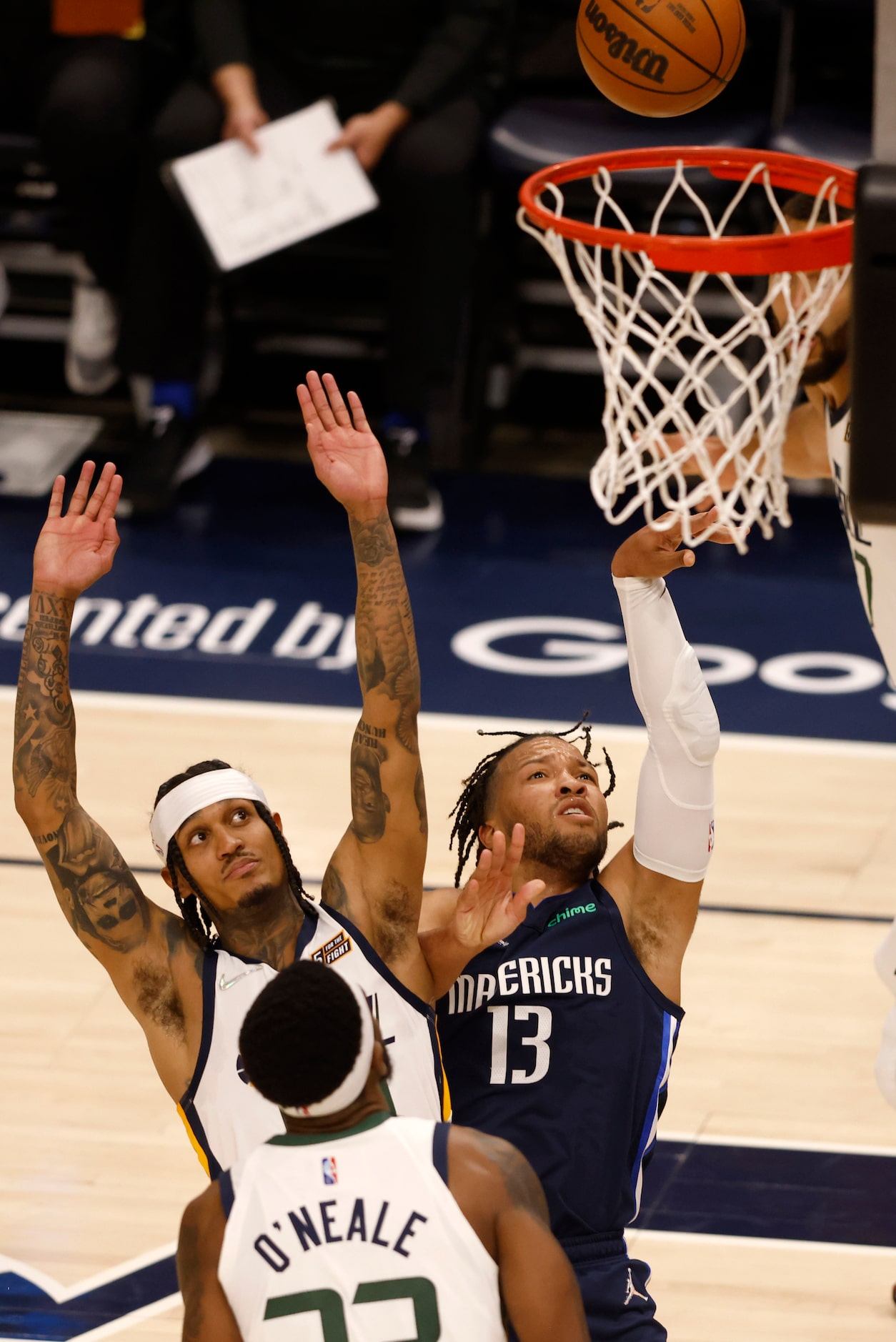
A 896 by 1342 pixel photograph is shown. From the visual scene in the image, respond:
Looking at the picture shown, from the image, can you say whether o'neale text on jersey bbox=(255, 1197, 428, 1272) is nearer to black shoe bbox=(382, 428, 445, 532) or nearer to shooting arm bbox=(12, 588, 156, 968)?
shooting arm bbox=(12, 588, 156, 968)

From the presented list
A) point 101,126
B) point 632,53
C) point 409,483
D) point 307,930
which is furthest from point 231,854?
point 101,126

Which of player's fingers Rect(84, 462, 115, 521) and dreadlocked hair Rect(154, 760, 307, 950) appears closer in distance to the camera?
dreadlocked hair Rect(154, 760, 307, 950)

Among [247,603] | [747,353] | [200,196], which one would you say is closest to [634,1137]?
[247,603]

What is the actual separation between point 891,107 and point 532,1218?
163 centimetres

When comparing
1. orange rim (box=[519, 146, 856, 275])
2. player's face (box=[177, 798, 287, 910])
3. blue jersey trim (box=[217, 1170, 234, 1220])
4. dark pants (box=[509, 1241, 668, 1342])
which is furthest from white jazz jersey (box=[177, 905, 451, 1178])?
orange rim (box=[519, 146, 856, 275])

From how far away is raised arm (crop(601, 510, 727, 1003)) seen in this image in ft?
11.3

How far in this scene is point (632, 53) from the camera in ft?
11.8

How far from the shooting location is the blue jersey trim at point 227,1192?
2.46 metres

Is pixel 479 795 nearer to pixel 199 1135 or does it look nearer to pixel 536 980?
pixel 536 980

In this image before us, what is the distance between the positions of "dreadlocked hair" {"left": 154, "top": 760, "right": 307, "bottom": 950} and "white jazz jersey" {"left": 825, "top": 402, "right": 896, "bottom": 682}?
47.3 inches

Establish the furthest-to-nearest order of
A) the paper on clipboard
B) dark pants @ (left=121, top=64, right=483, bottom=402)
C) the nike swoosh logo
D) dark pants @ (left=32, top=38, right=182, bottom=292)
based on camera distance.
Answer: dark pants @ (left=32, top=38, right=182, bottom=292), dark pants @ (left=121, top=64, right=483, bottom=402), the paper on clipboard, the nike swoosh logo

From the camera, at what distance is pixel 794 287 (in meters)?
3.72

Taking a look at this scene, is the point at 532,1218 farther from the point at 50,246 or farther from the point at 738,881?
the point at 50,246

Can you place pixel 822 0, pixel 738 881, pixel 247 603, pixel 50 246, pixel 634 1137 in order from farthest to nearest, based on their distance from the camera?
1. pixel 50 246
2. pixel 822 0
3. pixel 247 603
4. pixel 738 881
5. pixel 634 1137
